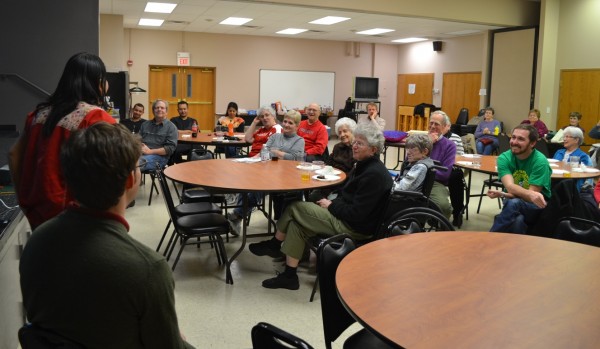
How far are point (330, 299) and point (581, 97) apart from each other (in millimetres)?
9842

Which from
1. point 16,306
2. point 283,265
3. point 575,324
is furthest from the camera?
point 283,265

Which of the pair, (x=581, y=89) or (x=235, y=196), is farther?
(x=581, y=89)

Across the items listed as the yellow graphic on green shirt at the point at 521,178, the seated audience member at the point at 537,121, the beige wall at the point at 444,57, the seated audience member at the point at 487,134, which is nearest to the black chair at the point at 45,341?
the yellow graphic on green shirt at the point at 521,178

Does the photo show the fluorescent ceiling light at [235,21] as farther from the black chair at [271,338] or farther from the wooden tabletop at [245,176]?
the black chair at [271,338]

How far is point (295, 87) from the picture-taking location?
15219mm

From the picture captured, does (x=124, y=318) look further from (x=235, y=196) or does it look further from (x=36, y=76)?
(x=36, y=76)

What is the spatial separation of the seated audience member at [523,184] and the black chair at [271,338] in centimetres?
288

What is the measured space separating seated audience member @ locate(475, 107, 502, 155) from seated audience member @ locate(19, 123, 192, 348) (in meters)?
9.46

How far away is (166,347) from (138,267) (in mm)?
222

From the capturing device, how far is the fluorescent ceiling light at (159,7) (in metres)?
9.73

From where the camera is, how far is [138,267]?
46.5 inches

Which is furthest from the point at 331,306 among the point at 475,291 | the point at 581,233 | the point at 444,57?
the point at 444,57

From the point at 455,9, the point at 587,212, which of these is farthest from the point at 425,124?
the point at 587,212

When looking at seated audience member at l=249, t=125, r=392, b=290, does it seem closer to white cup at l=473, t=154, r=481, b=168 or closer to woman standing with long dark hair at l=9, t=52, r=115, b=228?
woman standing with long dark hair at l=9, t=52, r=115, b=228
